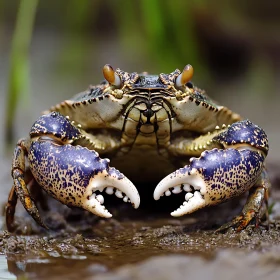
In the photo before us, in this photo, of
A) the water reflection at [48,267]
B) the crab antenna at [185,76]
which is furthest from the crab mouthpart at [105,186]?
the crab antenna at [185,76]

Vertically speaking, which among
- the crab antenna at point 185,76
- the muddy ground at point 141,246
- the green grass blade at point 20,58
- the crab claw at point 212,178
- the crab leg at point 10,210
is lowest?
the muddy ground at point 141,246

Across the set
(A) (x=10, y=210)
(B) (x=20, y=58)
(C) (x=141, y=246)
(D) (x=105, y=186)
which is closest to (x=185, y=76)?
(D) (x=105, y=186)

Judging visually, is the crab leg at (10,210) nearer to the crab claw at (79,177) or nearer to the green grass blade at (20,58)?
the crab claw at (79,177)

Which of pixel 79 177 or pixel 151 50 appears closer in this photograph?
pixel 79 177

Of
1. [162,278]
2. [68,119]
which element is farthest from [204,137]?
[162,278]

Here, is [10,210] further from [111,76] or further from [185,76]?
[185,76]

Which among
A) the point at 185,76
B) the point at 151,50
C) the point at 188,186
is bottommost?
the point at 188,186

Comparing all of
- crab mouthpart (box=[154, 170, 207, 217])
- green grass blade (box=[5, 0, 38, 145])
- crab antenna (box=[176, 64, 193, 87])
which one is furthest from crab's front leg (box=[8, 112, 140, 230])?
green grass blade (box=[5, 0, 38, 145])

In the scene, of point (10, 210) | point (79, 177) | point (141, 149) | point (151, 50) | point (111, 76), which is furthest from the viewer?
point (151, 50)
